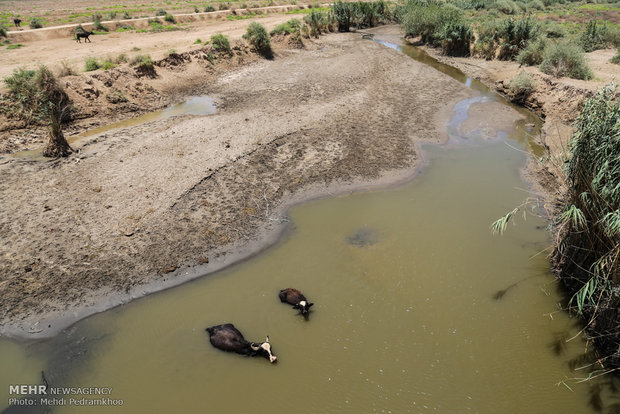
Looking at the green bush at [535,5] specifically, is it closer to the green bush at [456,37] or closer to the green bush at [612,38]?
the green bush at [612,38]

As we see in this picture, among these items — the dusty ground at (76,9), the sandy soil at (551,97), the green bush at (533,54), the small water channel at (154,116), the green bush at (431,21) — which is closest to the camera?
the sandy soil at (551,97)

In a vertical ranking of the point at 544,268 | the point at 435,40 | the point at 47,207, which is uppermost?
the point at 435,40

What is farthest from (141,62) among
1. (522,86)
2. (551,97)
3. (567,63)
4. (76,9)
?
(76,9)

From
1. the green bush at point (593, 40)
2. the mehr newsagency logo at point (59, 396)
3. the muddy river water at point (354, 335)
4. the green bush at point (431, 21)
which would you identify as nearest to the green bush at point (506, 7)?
the green bush at point (431, 21)

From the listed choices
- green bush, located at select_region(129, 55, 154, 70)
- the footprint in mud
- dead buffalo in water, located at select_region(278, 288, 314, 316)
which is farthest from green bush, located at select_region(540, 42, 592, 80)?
green bush, located at select_region(129, 55, 154, 70)

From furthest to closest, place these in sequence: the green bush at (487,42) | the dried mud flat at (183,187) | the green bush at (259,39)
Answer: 1. the green bush at (487,42)
2. the green bush at (259,39)
3. the dried mud flat at (183,187)

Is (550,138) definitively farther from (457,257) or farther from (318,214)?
(318,214)

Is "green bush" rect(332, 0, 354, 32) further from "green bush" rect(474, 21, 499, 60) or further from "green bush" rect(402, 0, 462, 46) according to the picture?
"green bush" rect(474, 21, 499, 60)

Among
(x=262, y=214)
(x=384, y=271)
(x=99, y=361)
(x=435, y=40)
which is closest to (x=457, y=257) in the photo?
(x=384, y=271)

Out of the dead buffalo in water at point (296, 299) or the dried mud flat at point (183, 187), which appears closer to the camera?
the dead buffalo in water at point (296, 299)
